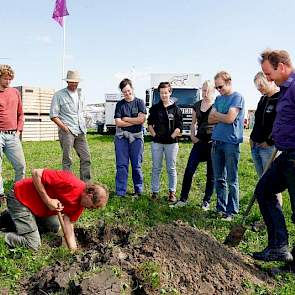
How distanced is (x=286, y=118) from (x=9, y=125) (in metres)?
4.33

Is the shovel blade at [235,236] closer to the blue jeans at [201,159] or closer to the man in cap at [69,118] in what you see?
the blue jeans at [201,159]

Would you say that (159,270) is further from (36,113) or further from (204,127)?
(36,113)

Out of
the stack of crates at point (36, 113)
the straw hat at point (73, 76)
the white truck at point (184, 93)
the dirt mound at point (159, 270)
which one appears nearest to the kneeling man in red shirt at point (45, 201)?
the dirt mound at point (159, 270)

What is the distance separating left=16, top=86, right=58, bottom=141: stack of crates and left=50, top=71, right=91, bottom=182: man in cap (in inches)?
470

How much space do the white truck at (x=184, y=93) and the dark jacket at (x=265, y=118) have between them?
12.9 m

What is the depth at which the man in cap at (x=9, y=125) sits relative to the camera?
645 cm

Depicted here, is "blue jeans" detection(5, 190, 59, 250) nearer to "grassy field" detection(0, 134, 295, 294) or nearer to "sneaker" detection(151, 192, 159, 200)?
"grassy field" detection(0, 134, 295, 294)

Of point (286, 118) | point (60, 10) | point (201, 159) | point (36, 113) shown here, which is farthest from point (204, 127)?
point (60, 10)

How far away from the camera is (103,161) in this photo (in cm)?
1180

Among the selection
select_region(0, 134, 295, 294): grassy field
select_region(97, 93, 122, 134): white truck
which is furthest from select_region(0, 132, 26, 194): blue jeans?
select_region(97, 93, 122, 134): white truck

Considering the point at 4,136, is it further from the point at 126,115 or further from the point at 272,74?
→ the point at 272,74

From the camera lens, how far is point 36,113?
19.3 meters

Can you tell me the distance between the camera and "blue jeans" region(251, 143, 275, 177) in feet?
18.2

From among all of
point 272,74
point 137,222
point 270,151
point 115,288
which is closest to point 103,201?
point 115,288
